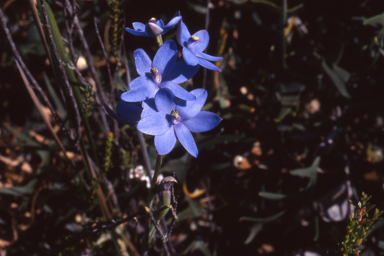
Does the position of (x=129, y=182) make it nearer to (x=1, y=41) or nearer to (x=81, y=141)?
(x=81, y=141)

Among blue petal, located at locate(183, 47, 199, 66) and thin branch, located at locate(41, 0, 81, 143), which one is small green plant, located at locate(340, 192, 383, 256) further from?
thin branch, located at locate(41, 0, 81, 143)

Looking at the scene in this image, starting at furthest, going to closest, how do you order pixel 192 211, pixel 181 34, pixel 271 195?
1. pixel 192 211
2. pixel 271 195
3. pixel 181 34

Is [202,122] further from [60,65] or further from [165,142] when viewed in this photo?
[60,65]

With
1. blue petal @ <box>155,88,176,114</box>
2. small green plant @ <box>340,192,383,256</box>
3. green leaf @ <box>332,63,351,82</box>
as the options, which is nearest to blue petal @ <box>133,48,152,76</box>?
blue petal @ <box>155,88,176,114</box>

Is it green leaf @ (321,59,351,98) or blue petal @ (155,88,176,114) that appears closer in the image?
blue petal @ (155,88,176,114)

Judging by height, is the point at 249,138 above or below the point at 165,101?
below

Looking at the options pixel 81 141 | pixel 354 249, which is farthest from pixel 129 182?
pixel 354 249

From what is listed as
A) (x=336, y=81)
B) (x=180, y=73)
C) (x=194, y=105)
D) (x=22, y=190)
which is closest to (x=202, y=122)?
(x=194, y=105)
